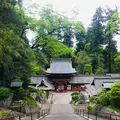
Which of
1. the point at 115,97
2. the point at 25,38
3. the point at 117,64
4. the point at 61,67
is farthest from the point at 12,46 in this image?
the point at 117,64

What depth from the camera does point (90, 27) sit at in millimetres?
63438

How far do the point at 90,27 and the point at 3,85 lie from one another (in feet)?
145

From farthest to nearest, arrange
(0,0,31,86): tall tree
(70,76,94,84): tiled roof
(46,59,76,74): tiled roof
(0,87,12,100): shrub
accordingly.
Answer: (46,59,76,74): tiled roof, (70,76,94,84): tiled roof, (0,87,12,100): shrub, (0,0,31,86): tall tree

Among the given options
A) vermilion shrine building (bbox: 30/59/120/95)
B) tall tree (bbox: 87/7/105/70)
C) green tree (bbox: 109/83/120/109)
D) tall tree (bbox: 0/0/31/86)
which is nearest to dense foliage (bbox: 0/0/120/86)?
tall tree (bbox: 0/0/31/86)

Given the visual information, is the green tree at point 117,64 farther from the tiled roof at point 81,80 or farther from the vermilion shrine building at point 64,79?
the tiled roof at point 81,80

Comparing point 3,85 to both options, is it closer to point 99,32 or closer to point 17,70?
point 17,70

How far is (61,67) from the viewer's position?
46812mm

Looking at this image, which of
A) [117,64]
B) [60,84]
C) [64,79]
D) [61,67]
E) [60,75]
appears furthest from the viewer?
[117,64]

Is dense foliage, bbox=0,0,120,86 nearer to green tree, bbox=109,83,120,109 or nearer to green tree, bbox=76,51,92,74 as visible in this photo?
green tree, bbox=109,83,120,109

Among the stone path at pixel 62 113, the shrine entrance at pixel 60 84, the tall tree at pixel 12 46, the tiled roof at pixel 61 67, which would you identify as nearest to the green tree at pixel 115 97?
the stone path at pixel 62 113

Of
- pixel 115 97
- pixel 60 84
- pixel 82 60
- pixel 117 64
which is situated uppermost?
pixel 82 60

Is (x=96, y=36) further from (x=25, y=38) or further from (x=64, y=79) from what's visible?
(x=25, y=38)

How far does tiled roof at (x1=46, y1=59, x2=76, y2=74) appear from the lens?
45.2m

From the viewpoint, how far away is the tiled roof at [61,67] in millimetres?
45250
